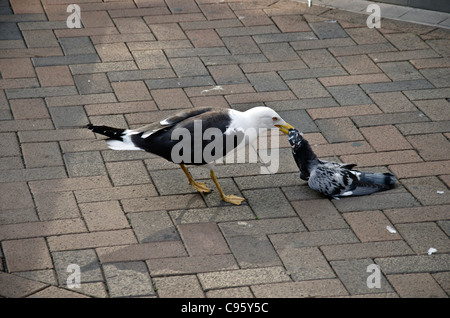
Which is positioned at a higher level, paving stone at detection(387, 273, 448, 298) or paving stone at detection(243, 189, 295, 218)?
paving stone at detection(387, 273, 448, 298)

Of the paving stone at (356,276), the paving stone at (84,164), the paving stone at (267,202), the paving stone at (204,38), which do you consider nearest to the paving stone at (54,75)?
the paving stone at (84,164)

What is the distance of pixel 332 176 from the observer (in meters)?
4.36

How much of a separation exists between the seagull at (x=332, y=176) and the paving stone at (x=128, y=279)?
4.16ft

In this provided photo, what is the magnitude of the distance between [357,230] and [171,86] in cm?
226

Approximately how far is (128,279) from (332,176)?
1.48m

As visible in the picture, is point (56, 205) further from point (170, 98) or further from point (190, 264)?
point (170, 98)

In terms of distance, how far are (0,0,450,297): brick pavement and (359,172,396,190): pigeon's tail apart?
0.21 ft

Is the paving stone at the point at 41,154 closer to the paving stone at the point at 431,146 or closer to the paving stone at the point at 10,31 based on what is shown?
the paving stone at the point at 10,31

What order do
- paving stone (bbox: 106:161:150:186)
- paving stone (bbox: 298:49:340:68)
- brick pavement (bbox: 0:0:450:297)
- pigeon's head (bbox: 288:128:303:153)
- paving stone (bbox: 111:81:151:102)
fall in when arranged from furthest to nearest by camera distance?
1. paving stone (bbox: 298:49:340:68)
2. paving stone (bbox: 111:81:151:102)
3. paving stone (bbox: 106:161:150:186)
4. pigeon's head (bbox: 288:128:303:153)
5. brick pavement (bbox: 0:0:450:297)

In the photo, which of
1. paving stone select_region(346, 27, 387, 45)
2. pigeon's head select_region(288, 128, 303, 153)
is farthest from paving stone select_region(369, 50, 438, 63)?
pigeon's head select_region(288, 128, 303, 153)

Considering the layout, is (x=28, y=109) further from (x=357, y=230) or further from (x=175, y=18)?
(x=357, y=230)

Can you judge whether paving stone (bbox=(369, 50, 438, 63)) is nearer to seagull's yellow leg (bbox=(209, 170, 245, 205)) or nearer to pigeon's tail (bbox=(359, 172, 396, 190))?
pigeon's tail (bbox=(359, 172, 396, 190))


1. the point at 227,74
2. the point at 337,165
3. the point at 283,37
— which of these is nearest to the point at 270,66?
the point at 227,74

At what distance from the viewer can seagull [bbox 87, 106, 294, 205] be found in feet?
13.7
